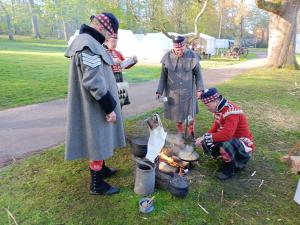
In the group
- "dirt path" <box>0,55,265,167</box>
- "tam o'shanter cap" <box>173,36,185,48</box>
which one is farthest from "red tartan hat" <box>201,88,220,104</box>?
"dirt path" <box>0,55,265,167</box>

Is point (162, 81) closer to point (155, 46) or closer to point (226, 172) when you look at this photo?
point (226, 172)

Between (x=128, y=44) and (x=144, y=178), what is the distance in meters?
22.8

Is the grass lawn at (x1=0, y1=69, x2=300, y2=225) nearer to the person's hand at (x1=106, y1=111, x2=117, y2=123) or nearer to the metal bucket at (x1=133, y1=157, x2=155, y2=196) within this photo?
the metal bucket at (x1=133, y1=157, x2=155, y2=196)

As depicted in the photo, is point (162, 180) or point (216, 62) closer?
point (162, 180)

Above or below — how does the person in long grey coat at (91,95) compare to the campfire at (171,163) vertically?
above

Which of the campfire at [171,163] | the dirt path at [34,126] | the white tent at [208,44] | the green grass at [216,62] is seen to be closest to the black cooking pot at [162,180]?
the campfire at [171,163]

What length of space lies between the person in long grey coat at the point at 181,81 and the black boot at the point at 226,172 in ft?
3.63

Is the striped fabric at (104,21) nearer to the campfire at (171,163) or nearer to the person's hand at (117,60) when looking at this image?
the person's hand at (117,60)

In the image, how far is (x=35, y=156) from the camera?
449 centimetres

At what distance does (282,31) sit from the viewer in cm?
1532

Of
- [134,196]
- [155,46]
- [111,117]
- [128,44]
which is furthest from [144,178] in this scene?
[128,44]

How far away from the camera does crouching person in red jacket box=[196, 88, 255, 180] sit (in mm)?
3664

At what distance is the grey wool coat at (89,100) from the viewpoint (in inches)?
110

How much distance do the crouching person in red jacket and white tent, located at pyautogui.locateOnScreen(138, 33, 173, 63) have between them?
63.2 feet
